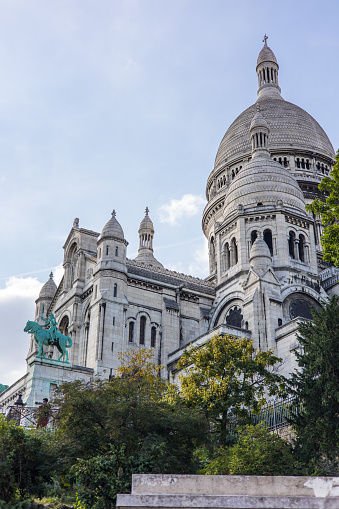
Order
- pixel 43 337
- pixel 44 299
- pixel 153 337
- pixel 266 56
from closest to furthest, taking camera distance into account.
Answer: pixel 43 337 < pixel 153 337 < pixel 44 299 < pixel 266 56

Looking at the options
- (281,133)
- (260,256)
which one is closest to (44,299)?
(260,256)

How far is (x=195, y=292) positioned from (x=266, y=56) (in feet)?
165

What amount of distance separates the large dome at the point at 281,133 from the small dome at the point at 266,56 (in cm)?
1169

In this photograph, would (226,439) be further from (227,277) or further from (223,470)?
(227,277)

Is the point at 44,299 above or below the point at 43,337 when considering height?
above

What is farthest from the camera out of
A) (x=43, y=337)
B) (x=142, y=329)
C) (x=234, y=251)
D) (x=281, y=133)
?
(x=281, y=133)

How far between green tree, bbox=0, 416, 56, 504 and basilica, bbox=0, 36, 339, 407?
16.3 meters

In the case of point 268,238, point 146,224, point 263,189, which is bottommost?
point 268,238

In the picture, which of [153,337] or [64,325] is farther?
[64,325]

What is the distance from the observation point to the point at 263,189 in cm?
5494

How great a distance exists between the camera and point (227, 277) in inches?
2053

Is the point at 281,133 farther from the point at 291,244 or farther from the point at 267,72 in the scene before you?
the point at 291,244

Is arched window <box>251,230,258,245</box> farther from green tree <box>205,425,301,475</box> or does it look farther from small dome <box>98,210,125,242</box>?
green tree <box>205,425,301,475</box>

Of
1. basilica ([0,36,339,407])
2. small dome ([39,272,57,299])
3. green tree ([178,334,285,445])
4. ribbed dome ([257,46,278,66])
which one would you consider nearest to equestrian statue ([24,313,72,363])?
basilica ([0,36,339,407])
